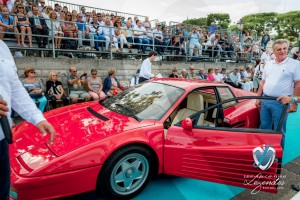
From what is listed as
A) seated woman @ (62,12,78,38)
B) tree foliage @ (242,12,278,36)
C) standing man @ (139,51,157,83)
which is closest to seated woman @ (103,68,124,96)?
standing man @ (139,51,157,83)

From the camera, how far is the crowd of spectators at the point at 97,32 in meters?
6.55

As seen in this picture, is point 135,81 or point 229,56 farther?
point 229,56

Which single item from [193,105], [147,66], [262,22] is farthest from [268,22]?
[193,105]

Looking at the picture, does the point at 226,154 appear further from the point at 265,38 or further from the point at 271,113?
the point at 265,38

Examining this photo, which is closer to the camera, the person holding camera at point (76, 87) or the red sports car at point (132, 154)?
the red sports car at point (132, 154)

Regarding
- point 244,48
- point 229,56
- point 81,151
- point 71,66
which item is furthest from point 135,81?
point 244,48

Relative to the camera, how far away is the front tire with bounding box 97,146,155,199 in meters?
2.46

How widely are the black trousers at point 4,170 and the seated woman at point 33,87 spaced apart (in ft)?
13.7

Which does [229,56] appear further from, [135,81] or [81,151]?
[81,151]

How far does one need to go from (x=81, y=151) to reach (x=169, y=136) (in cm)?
103

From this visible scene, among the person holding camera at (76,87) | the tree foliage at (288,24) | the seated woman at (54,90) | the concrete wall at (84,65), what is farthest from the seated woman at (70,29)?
the tree foliage at (288,24)

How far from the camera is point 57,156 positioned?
2262 millimetres

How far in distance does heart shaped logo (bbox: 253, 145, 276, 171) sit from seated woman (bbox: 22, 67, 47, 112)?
15.4 feet

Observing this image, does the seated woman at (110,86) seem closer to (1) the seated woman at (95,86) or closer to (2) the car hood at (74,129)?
(1) the seated woman at (95,86)
